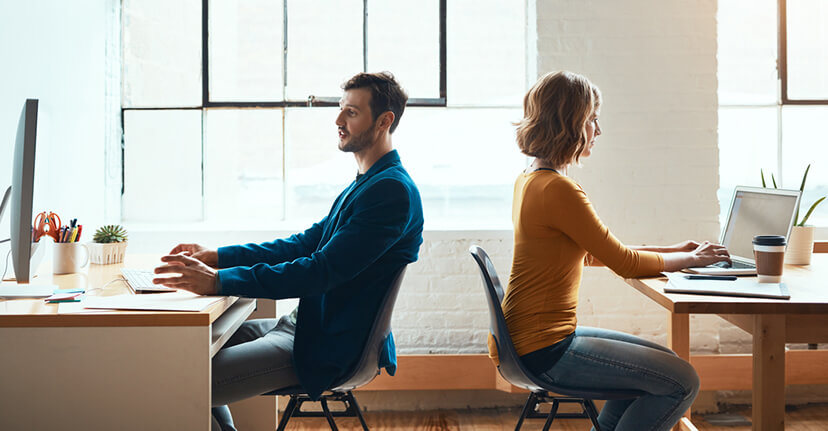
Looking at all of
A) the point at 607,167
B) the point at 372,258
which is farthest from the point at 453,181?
the point at 372,258

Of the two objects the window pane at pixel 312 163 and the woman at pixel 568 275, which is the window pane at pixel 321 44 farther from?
the woman at pixel 568 275

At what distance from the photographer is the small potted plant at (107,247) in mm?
2320

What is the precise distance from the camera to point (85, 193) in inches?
115

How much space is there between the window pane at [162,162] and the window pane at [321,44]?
0.52 metres

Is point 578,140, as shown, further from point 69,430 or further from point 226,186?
point 226,186

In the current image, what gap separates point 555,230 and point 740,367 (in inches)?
68.2

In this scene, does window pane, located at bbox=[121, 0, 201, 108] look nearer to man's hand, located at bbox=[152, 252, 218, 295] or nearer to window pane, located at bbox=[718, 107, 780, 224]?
man's hand, located at bbox=[152, 252, 218, 295]

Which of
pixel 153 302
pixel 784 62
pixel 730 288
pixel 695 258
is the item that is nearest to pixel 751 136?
pixel 784 62

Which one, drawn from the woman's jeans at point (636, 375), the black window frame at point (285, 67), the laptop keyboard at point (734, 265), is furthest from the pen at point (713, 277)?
the black window frame at point (285, 67)

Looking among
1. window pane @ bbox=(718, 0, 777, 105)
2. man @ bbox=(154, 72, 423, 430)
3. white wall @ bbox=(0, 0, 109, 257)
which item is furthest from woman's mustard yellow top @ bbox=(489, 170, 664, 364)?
window pane @ bbox=(718, 0, 777, 105)

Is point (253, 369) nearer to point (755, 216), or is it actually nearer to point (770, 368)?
point (770, 368)

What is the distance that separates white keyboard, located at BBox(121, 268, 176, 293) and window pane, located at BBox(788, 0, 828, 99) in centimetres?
301

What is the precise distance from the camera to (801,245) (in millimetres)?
2191

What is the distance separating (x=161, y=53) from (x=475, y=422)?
228cm
